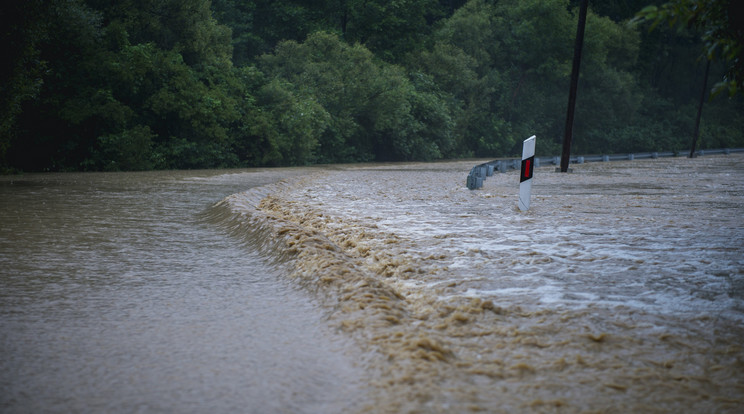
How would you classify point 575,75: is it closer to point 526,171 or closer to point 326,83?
point 526,171

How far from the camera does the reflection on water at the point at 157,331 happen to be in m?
3.48

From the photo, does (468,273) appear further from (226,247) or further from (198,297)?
(226,247)

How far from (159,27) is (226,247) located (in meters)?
24.0

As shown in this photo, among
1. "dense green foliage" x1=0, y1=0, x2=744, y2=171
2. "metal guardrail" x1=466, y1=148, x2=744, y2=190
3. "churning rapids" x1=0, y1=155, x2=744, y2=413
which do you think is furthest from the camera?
"dense green foliage" x1=0, y1=0, x2=744, y2=171

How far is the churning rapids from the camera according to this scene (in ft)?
11.4

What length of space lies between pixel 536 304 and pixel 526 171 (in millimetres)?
6476

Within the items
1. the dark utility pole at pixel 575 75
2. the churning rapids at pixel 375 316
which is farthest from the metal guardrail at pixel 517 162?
the churning rapids at pixel 375 316

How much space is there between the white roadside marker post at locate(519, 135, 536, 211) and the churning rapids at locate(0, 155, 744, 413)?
4.37 feet

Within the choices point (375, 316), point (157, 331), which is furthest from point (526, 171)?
point (157, 331)

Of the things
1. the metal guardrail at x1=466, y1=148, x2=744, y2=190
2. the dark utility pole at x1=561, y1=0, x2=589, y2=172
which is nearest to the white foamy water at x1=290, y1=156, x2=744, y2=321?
the metal guardrail at x1=466, y1=148, x2=744, y2=190

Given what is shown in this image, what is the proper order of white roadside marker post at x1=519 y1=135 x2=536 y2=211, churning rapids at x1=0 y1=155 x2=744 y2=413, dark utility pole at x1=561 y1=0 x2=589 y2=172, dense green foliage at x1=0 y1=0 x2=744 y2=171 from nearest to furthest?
churning rapids at x1=0 y1=155 x2=744 y2=413 < white roadside marker post at x1=519 y1=135 x2=536 y2=211 < dark utility pole at x1=561 y1=0 x2=589 y2=172 < dense green foliage at x1=0 y1=0 x2=744 y2=171

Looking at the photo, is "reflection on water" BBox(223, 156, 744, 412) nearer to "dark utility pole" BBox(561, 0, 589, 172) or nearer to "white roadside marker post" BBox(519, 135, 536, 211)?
"white roadside marker post" BBox(519, 135, 536, 211)

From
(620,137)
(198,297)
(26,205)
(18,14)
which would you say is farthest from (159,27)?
(620,137)

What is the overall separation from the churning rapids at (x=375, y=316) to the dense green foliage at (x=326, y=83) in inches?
101
